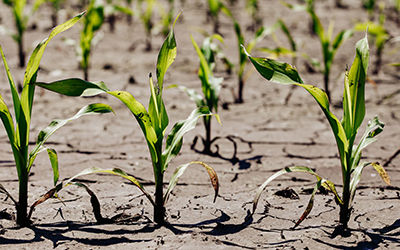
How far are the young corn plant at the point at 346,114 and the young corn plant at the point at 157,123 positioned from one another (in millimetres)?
265

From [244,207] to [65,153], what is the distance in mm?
1102

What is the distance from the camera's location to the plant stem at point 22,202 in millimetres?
1932

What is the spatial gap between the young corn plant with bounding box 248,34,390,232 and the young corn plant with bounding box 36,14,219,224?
0.27m

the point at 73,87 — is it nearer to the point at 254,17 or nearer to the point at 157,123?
the point at 157,123

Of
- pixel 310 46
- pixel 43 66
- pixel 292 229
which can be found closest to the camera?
pixel 292 229

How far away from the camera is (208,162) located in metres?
2.73

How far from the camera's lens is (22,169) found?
192 centimetres

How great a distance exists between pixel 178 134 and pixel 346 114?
22.2 inches

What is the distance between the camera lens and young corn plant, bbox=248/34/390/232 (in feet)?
6.05

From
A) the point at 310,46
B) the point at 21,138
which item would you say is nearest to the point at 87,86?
the point at 21,138

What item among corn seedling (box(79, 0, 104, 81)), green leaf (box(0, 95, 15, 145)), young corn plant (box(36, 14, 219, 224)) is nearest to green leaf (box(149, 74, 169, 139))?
young corn plant (box(36, 14, 219, 224))

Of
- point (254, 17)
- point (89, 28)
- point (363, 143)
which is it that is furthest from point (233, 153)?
point (254, 17)

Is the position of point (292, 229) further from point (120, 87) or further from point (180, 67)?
point (180, 67)

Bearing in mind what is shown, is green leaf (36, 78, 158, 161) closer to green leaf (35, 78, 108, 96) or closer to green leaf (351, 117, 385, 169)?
green leaf (35, 78, 108, 96)
